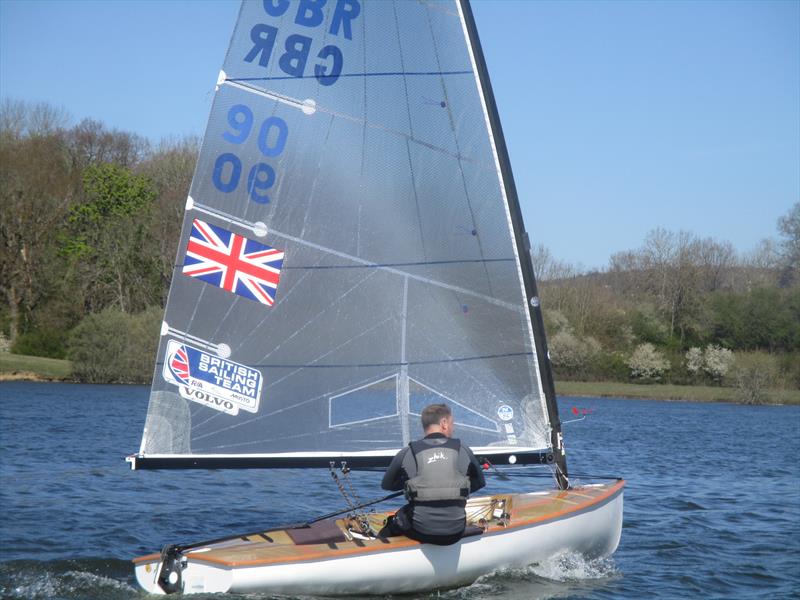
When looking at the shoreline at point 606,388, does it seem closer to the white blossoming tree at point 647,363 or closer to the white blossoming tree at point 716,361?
the white blossoming tree at point 647,363

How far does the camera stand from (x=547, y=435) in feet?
27.8

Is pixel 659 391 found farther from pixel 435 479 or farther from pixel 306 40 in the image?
pixel 435 479

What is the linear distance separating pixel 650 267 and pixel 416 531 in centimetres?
4873

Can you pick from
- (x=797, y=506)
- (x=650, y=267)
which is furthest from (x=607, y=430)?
(x=650, y=267)

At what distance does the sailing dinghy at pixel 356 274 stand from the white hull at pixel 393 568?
0.04 metres

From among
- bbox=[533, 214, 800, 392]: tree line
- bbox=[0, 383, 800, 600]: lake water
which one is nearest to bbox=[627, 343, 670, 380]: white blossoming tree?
bbox=[533, 214, 800, 392]: tree line

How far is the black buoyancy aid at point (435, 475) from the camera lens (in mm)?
7152

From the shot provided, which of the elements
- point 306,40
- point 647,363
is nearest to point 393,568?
point 306,40

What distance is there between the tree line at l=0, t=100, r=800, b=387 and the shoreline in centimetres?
78

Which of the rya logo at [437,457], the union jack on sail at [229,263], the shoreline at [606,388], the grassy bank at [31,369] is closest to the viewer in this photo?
the rya logo at [437,457]

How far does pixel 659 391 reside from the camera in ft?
138

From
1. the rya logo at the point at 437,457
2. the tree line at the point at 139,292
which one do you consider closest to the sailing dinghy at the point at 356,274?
the rya logo at the point at 437,457

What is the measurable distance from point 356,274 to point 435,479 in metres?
1.97

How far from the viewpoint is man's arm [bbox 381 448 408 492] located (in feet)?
23.6
